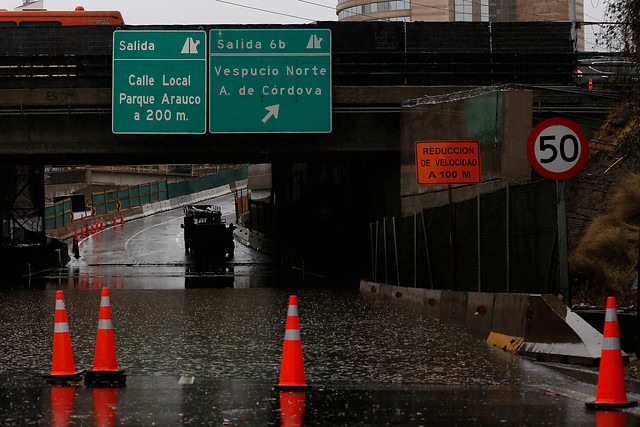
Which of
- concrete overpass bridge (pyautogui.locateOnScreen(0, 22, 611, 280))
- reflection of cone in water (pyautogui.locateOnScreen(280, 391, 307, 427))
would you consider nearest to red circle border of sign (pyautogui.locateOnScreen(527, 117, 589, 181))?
reflection of cone in water (pyautogui.locateOnScreen(280, 391, 307, 427))

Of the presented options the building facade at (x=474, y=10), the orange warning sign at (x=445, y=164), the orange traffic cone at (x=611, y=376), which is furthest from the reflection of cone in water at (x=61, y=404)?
the building facade at (x=474, y=10)

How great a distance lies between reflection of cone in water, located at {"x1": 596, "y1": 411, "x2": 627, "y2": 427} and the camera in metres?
7.60

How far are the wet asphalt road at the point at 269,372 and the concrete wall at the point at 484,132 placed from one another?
4260 millimetres

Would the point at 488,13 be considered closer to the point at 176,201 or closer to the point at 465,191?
the point at 176,201

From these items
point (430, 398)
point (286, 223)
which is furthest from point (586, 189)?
point (286, 223)

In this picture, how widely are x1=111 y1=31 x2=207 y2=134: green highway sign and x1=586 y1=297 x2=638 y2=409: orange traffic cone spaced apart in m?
20.4

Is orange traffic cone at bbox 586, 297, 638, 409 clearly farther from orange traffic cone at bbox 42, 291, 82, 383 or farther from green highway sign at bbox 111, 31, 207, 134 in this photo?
green highway sign at bbox 111, 31, 207, 134

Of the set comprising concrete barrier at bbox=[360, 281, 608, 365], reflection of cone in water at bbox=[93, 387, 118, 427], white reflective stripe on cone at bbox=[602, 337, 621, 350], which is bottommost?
reflection of cone in water at bbox=[93, 387, 118, 427]

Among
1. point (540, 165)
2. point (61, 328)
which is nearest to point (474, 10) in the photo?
point (540, 165)

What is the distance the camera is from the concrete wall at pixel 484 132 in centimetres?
2325

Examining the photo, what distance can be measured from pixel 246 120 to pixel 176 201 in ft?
210

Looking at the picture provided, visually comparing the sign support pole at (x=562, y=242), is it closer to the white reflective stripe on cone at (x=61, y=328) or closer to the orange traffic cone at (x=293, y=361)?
the orange traffic cone at (x=293, y=361)

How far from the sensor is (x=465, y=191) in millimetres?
24500

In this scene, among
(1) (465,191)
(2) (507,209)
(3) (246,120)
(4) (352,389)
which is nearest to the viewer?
(4) (352,389)
